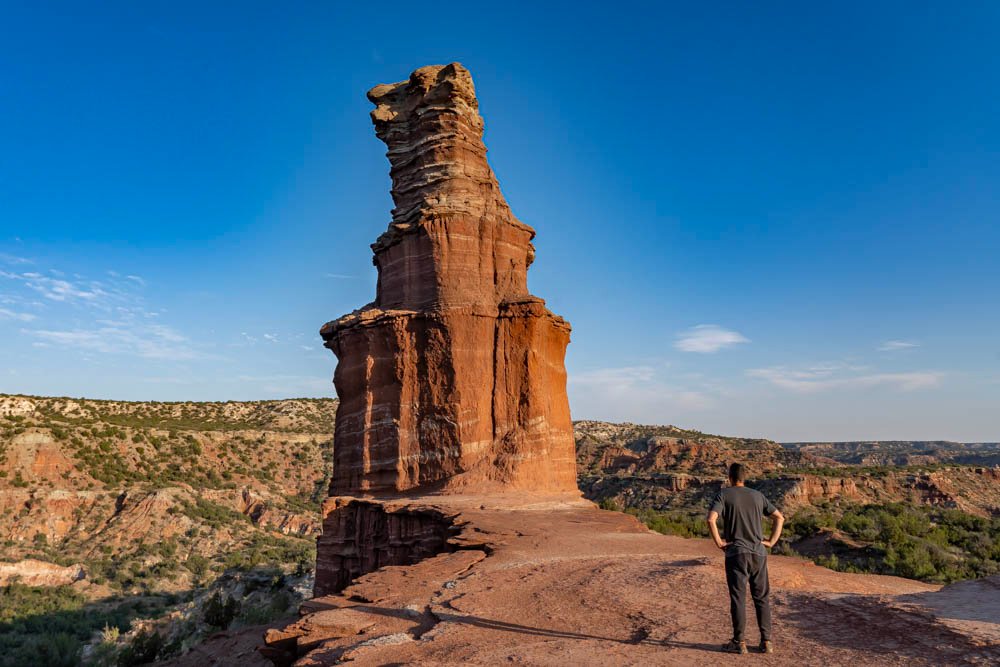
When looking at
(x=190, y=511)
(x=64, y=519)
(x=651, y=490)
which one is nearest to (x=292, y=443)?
(x=190, y=511)

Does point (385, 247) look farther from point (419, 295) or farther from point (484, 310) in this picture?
point (484, 310)

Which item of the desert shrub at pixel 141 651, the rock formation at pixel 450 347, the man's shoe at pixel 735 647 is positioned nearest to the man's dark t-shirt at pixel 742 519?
the man's shoe at pixel 735 647

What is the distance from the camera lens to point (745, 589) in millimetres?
5625

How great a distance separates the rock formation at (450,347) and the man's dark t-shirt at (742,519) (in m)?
11.2

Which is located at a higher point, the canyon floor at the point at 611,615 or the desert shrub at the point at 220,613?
the canyon floor at the point at 611,615

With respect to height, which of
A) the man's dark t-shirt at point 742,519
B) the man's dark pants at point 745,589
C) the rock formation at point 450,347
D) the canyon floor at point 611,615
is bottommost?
the canyon floor at point 611,615

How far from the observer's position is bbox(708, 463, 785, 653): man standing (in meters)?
5.45

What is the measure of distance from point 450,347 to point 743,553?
42.4 ft

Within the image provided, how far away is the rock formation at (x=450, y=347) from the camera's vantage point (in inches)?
695

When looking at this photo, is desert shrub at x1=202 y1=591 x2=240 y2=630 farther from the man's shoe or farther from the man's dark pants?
the man's dark pants

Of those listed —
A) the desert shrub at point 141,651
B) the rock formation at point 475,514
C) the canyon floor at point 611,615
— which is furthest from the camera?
the desert shrub at point 141,651

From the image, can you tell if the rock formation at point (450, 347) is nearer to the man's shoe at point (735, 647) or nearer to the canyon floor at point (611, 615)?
the canyon floor at point (611, 615)

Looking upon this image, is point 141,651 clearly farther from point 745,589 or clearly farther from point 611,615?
point 745,589

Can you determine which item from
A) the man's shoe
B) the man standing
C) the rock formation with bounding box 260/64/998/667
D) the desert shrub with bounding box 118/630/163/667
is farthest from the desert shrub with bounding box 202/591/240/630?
the man standing
